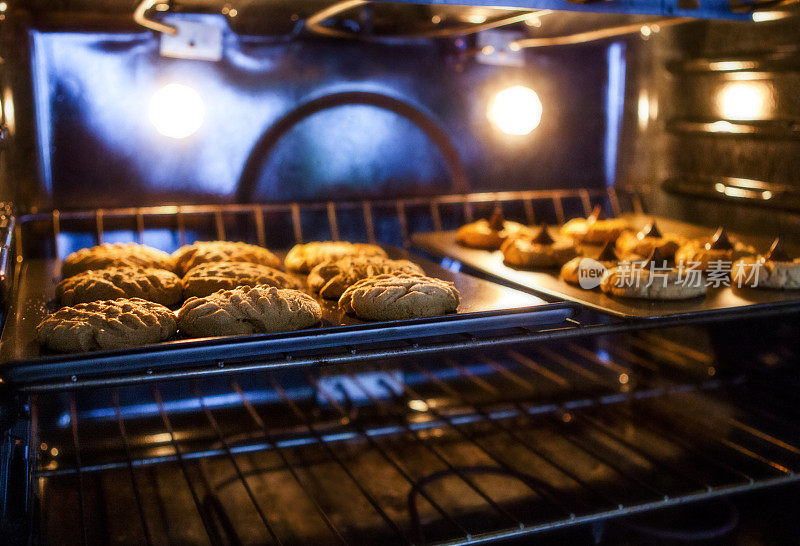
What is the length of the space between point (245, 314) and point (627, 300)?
0.98 metres

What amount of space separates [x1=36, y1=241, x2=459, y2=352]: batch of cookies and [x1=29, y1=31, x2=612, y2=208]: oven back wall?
0.33 metres

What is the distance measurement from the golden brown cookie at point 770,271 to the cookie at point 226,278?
4.02 ft

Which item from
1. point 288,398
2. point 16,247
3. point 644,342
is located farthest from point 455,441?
point 16,247

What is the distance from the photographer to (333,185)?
256cm

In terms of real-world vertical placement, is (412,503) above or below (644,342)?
below

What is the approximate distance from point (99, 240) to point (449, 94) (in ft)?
4.22

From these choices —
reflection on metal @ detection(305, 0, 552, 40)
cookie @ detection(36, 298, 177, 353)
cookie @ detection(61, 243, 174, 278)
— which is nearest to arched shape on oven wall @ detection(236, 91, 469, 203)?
reflection on metal @ detection(305, 0, 552, 40)

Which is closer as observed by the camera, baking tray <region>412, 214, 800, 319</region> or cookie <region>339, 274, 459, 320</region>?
cookie <region>339, 274, 459, 320</region>

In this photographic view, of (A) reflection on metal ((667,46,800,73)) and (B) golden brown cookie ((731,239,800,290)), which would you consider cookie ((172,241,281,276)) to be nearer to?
(B) golden brown cookie ((731,239,800,290))

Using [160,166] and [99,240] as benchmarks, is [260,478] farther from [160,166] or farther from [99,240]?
[160,166]

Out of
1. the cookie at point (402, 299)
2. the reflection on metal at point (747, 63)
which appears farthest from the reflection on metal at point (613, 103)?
the cookie at point (402, 299)

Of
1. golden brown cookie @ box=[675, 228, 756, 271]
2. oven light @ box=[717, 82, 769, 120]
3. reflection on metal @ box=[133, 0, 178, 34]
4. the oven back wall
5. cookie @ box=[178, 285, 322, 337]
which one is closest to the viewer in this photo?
cookie @ box=[178, 285, 322, 337]

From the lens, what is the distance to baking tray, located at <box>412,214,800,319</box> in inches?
69.3

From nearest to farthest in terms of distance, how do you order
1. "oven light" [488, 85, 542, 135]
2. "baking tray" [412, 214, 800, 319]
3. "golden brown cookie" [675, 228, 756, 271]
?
"baking tray" [412, 214, 800, 319]
"golden brown cookie" [675, 228, 756, 271]
"oven light" [488, 85, 542, 135]
